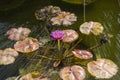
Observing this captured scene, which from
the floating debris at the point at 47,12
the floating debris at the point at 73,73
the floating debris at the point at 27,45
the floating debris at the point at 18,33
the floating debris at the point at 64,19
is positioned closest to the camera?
the floating debris at the point at 73,73

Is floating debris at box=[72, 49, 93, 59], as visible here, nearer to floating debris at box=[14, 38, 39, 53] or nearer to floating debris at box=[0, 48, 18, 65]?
floating debris at box=[14, 38, 39, 53]

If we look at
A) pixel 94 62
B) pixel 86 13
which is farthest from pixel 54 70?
pixel 86 13

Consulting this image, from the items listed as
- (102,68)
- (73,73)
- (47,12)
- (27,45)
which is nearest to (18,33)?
(27,45)

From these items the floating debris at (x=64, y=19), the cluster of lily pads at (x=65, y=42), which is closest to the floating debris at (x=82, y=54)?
the cluster of lily pads at (x=65, y=42)

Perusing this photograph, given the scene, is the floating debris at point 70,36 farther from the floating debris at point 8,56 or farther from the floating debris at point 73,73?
the floating debris at point 8,56

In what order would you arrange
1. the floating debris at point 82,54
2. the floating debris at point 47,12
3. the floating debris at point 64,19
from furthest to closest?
the floating debris at point 47,12, the floating debris at point 64,19, the floating debris at point 82,54

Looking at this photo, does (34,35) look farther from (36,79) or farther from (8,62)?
(36,79)
